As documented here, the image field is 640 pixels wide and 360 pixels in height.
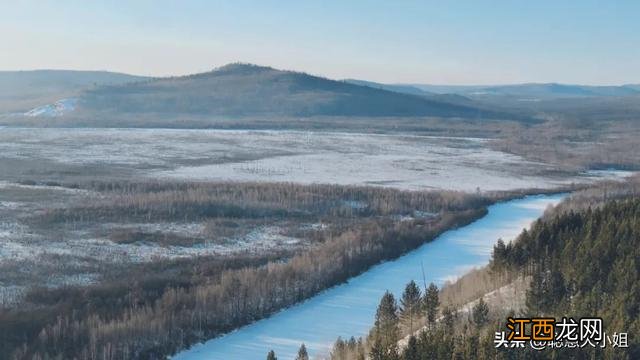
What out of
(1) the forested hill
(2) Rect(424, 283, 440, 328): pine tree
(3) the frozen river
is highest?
(1) the forested hill

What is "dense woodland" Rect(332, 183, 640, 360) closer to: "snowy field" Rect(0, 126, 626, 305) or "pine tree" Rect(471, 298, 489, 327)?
"pine tree" Rect(471, 298, 489, 327)

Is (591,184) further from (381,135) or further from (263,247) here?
(381,135)

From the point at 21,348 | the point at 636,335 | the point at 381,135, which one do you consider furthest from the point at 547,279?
the point at 381,135

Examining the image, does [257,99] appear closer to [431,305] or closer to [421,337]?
[431,305]

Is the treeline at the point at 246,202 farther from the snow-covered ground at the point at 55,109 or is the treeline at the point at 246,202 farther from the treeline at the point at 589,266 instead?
the snow-covered ground at the point at 55,109

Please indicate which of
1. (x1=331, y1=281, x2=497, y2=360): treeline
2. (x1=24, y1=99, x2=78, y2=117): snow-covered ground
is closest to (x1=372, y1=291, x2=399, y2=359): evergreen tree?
(x1=331, y1=281, x2=497, y2=360): treeline

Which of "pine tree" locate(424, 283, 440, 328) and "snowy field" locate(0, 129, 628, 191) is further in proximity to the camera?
"snowy field" locate(0, 129, 628, 191)
